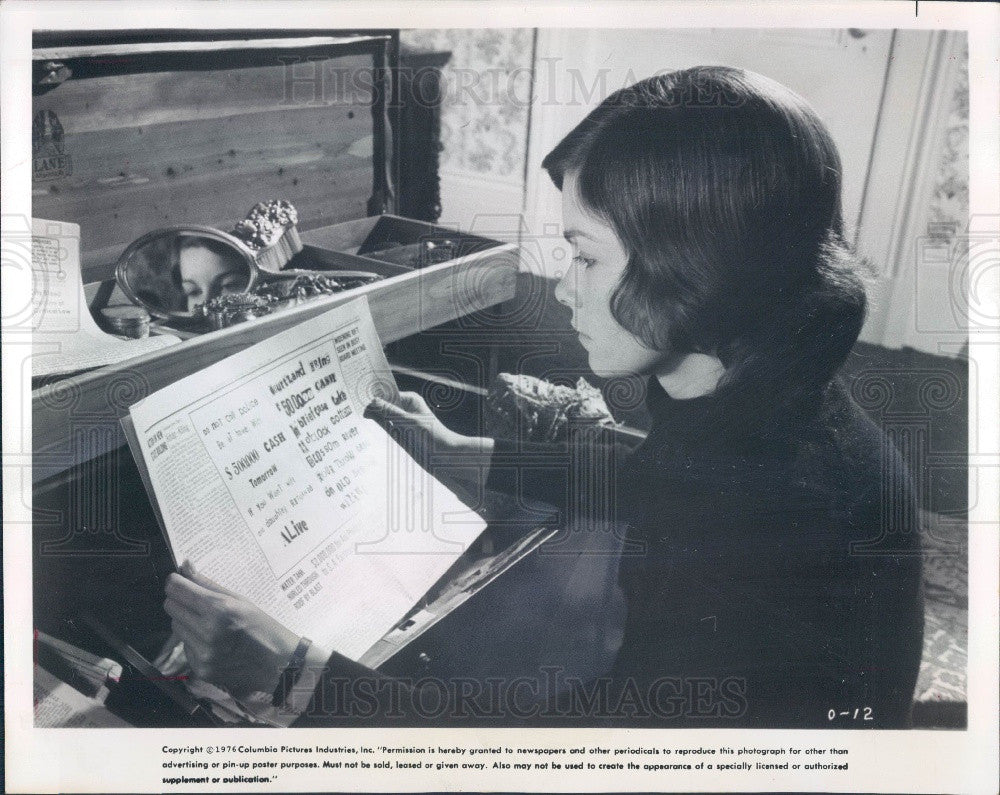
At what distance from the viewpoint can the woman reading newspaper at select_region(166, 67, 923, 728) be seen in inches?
42.0

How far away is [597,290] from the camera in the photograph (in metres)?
1.13

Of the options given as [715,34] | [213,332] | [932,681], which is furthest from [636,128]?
[932,681]

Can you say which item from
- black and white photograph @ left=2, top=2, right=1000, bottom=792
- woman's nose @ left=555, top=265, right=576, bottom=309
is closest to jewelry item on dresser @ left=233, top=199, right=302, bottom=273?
black and white photograph @ left=2, top=2, right=1000, bottom=792

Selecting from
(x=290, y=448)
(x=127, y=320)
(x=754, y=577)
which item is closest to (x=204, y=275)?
(x=127, y=320)

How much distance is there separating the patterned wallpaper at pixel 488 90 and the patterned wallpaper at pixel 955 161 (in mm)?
545

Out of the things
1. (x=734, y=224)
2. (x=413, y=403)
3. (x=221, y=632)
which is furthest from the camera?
(x=413, y=403)

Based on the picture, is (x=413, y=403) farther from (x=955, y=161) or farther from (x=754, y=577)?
(x=955, y=161)

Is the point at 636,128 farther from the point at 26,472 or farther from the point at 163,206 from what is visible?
the point at 26,472

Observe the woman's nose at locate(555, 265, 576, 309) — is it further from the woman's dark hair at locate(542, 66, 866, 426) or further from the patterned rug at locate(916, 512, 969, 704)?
the patterned rug at locate(916, 512, 969, 704)

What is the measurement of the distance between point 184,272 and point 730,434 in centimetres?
74

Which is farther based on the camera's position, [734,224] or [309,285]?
[309,285]

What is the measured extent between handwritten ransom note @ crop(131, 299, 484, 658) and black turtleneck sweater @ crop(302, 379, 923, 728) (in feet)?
0.51

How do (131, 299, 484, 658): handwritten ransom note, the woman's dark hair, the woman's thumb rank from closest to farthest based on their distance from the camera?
(131, 299, 484, 658): handwritten ransom note, the woman's dark hair, the woman's thumb

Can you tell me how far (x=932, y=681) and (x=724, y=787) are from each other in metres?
0.31
